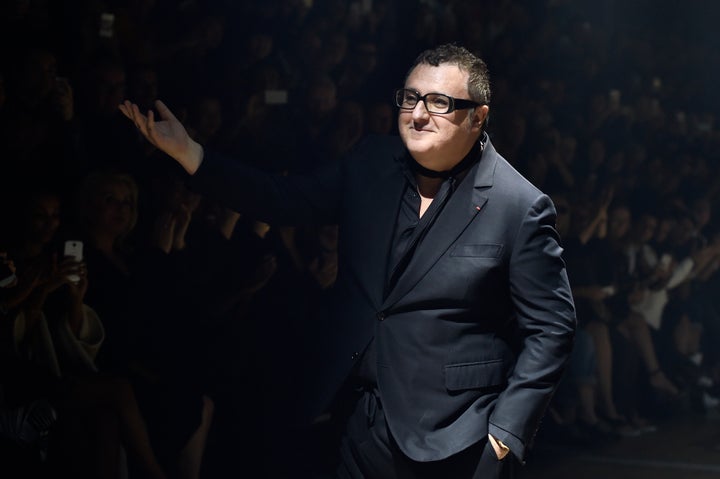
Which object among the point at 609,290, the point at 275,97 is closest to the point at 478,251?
the point at 275,97

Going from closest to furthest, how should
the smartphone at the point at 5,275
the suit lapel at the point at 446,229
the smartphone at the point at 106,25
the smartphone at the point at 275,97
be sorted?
1. the suit lapel at the point at 446,229
2. the smartphone at the point at 5,275
3. the smartphone at the point at 106,25
4. the smartphone at the point at 275,97

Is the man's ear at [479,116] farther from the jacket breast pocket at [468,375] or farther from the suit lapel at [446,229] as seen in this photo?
the jacket breast pocket at [468,375]

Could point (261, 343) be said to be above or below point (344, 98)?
below

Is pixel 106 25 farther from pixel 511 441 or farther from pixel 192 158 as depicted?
pixel 511 441

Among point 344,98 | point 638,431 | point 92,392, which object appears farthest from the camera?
point 638,431

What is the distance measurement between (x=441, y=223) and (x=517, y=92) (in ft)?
16.7

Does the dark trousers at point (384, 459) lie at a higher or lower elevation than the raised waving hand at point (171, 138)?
lower

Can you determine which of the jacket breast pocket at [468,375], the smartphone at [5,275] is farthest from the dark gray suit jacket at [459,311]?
the smartphone at [5,275]

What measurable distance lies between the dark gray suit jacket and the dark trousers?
0.06m

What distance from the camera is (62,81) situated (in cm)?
452

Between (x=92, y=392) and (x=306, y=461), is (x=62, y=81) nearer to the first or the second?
(x=92, y=392)

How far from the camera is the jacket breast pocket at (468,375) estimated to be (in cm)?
280

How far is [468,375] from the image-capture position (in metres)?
2.80

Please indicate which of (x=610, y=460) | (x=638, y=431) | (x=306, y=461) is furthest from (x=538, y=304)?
(x=638, y=431)
